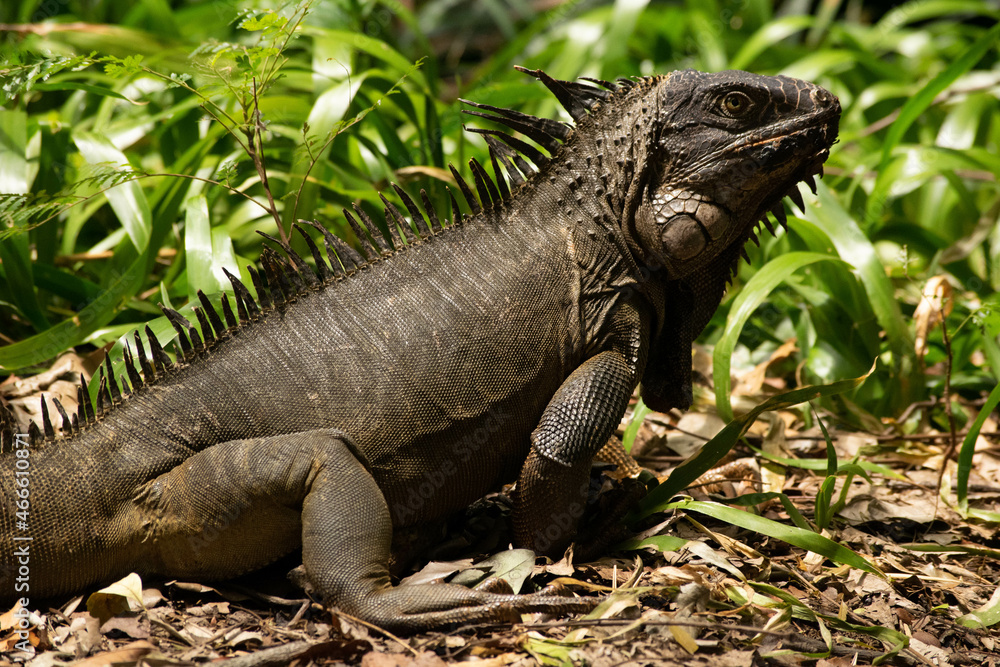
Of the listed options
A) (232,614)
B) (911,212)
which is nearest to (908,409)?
(911,212)

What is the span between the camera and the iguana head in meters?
3.53

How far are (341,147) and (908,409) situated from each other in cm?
442

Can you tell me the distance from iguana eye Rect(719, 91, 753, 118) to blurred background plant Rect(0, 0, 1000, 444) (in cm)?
141

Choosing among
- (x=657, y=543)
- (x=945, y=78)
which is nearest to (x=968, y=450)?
(x=657, y=543)

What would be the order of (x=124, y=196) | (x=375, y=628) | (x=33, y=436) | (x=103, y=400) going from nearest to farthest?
(x=375, y=628) → (x=33, y=436) → (x=103, y=400) → (x=124, y=196)

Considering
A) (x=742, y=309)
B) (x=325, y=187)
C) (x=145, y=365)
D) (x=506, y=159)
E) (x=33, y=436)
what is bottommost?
(x=742, y=309)

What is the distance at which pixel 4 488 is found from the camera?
10.0 feet

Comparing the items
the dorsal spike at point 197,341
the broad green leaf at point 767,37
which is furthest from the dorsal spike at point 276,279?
the broad green leaf at point 767,37

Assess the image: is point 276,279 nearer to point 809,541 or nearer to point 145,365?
point 145,365

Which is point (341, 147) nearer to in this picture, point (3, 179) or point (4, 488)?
point (3, 179)

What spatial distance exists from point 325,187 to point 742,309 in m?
2.80

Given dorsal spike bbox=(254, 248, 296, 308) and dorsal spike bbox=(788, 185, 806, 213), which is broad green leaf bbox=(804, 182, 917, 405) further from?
dorsal spike bbox=(254, 248, 296, 308)

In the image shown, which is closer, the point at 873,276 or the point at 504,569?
the point at 504,569

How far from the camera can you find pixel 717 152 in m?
3.54
